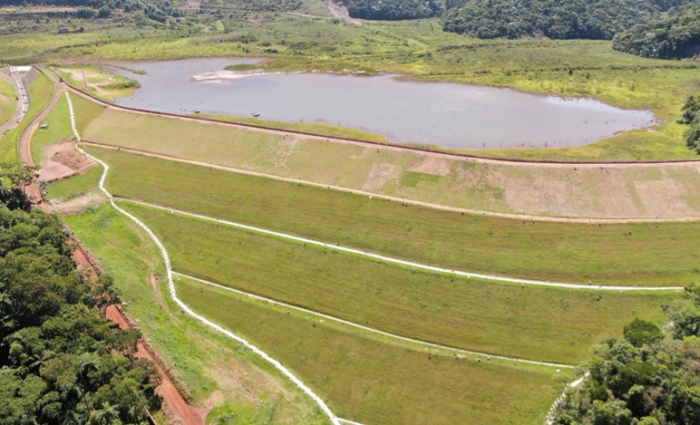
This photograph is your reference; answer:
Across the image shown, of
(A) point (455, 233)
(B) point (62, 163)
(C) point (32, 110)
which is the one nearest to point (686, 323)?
(A) point (455, 233)

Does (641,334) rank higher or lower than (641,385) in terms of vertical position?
lower

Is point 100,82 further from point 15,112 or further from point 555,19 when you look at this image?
point 555,19

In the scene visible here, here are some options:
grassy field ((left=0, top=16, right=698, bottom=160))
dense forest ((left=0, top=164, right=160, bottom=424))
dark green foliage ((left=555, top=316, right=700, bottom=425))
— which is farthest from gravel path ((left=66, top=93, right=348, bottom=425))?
grassy field ((left=0, top=16, right=698, bottom=160))

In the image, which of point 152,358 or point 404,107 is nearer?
point 152,358

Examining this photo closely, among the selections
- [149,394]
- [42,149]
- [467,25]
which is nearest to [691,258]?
[149,394]

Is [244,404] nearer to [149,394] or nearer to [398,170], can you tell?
[149,394]

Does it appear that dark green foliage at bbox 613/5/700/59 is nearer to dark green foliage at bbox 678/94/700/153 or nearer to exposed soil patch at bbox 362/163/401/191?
dark green foliage at bbox 678/94/700/153
